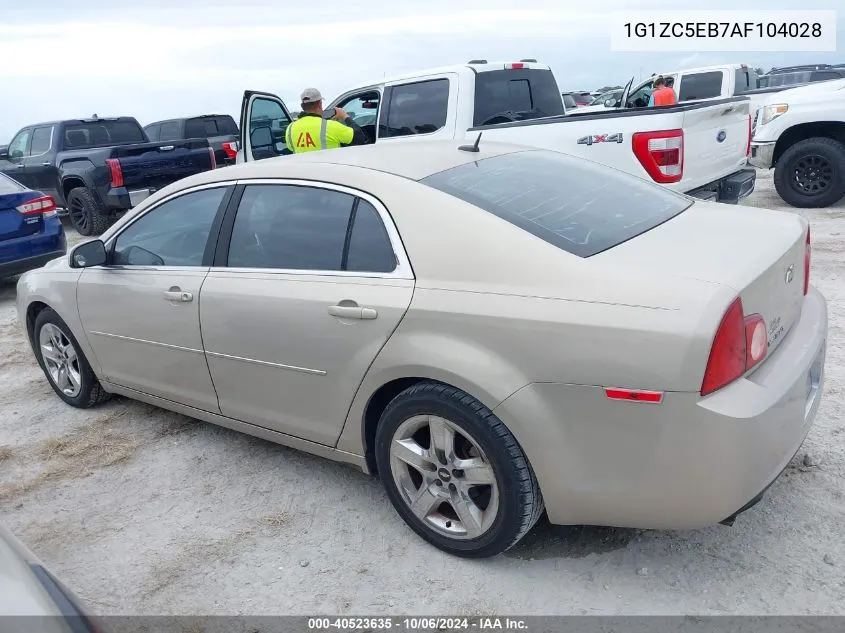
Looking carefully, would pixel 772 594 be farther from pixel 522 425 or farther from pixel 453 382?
pixel 453 382

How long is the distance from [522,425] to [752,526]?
1147 mm

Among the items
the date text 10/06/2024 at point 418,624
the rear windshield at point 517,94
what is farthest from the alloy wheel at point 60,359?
the rear windshield at point 517,94

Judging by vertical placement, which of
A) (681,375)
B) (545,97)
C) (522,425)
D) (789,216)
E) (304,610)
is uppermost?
(545,97)

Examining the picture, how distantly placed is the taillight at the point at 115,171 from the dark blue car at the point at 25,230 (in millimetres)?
2320

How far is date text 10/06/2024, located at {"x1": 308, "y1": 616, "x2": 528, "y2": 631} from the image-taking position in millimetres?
2469

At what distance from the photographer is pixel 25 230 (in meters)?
7.59

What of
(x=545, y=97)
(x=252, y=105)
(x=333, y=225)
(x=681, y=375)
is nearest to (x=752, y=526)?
(x=681, y=375)

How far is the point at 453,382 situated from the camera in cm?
253

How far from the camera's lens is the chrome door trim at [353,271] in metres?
2.76

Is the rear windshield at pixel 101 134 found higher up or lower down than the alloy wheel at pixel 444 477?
higher up

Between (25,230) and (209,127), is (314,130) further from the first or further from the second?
(209,127)

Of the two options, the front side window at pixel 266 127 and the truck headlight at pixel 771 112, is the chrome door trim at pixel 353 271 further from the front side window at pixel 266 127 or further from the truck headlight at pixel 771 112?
the truck headlight at pixel 771 112

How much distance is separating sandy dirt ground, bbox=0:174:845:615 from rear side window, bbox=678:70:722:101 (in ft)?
32.0

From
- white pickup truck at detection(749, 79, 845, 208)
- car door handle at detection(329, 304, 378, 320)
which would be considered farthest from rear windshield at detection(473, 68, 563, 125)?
car door handle at detection(329, 304, 378, 320)
